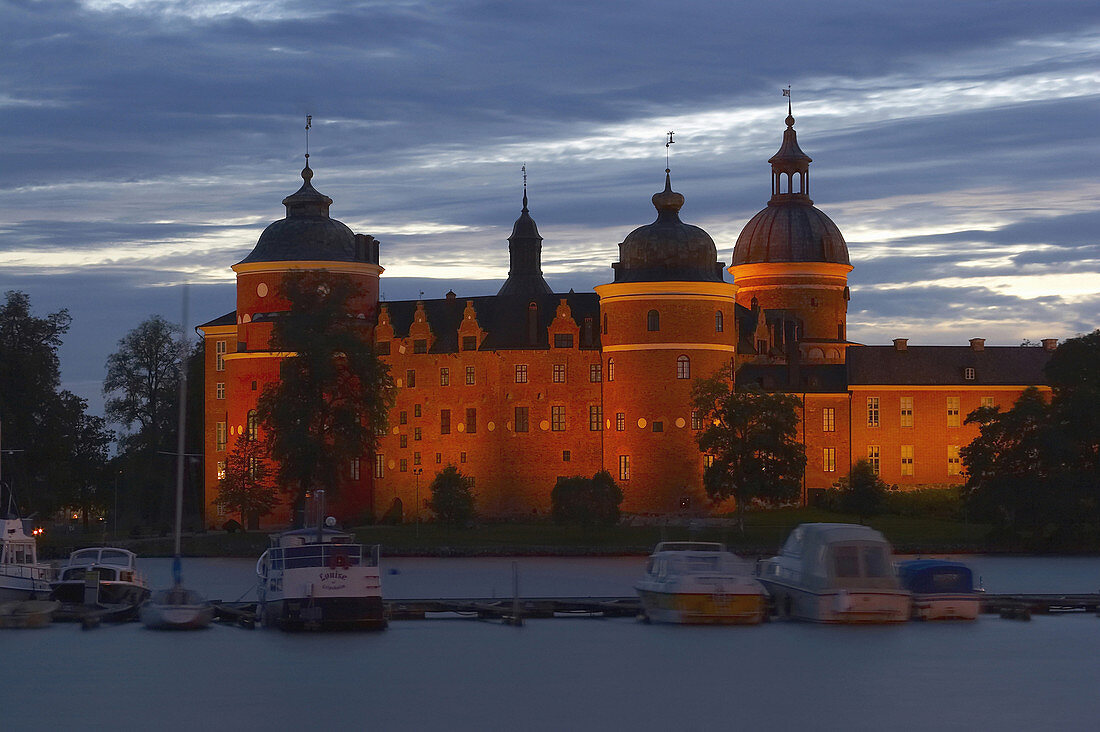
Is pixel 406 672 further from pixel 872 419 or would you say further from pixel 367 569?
pixel 872 419

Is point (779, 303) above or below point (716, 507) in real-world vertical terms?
above

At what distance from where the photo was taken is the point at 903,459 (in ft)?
360

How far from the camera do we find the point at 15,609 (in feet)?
198

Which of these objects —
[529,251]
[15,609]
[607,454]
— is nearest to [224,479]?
[607,454]

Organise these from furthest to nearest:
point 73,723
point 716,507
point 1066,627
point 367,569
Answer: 1. point 716,507
2. point 1066,627
3. point 367,569
4. point 73,723

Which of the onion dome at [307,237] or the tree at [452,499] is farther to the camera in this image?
the onion dome at [307,237]

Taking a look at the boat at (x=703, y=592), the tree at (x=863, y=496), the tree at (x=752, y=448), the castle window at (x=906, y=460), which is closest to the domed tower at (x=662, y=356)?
the tree at (x=752, y=448)

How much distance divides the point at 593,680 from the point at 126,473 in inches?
2733

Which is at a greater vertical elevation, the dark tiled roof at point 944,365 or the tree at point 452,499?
the dark tiled roof at point 944,365

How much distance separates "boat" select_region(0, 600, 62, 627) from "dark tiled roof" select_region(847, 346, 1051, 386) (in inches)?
2274

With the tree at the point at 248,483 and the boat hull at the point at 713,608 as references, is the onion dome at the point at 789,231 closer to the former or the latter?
the tree at the point at 248,483

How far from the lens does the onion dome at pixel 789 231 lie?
120062 millimetres

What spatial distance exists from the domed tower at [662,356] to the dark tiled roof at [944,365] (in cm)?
1178

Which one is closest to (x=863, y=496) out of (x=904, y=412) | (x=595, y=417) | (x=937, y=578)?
(x=904, y=412)
